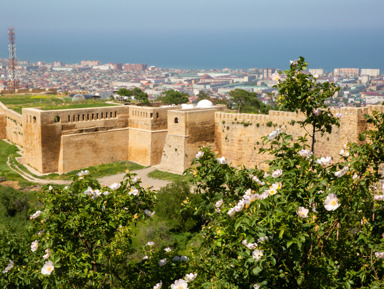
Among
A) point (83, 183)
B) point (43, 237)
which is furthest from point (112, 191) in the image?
point (43, 237)

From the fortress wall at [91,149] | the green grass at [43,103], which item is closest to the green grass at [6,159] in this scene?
the fortress wall at [91,149]

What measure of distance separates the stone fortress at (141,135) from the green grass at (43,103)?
2.48m

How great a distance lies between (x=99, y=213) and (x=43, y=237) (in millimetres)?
640

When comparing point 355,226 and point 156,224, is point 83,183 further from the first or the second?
point 156,224

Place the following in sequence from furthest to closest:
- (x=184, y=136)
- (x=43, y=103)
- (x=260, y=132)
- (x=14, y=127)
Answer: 1. (x=43, y=103)
2. (x=14, y=127)
3. (x=184, y=136)
4. (x=260, y=132)

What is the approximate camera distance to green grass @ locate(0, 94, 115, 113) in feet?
75.9

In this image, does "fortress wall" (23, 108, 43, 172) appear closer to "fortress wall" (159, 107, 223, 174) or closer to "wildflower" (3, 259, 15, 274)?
"fortress wall" (159, 107, 223, 174)

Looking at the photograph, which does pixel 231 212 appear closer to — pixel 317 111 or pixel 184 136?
pixel 317 111

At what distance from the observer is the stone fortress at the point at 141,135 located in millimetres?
19125

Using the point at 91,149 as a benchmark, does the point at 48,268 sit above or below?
above

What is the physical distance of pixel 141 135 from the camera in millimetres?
21031

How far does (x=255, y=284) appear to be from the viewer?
4516mm

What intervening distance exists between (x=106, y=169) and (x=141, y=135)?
2066mm

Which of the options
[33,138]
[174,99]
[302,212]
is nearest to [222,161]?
[302,212]
